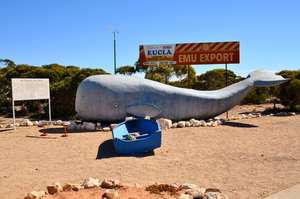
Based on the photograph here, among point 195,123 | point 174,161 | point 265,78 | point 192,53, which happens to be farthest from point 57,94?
point 174,161

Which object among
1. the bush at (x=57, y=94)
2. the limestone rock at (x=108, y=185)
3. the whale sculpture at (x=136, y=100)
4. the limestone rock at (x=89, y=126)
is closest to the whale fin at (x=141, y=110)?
the whale sculpture at (x=136, y=100)

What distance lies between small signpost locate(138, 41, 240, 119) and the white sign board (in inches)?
282

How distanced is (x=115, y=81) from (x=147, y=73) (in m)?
19.3

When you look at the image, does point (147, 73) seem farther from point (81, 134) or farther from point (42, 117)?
point (81, 134)

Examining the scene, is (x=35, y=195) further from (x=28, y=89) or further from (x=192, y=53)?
(x=192, y=53)

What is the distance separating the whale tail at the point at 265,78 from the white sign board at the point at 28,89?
10.3 meters

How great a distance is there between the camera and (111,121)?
15.9 metres

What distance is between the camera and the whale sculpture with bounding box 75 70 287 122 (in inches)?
614

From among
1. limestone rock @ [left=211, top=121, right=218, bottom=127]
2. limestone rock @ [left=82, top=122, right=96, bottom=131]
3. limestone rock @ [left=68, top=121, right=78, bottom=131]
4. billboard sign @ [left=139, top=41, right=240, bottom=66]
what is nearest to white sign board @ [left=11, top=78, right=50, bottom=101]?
limestone rock @ [left=68, top=121, right=78, bottom=131]

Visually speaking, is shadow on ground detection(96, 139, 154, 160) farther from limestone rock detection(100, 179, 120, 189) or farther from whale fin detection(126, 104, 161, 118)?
limestone rock detection(100, 179, 120, 189)

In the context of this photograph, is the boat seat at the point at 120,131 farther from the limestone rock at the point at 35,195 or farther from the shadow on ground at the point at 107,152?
the limestone rock at the point at 35,195

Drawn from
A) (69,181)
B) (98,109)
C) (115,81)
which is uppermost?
(115,81)

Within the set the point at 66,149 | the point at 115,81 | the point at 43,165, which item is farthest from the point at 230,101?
the point at 43,165

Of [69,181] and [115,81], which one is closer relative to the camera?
[69,181]
